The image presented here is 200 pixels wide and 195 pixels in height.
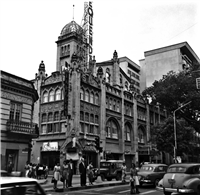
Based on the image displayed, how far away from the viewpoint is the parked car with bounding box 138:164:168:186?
64.6 ft

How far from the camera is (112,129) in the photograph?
44.2 metres

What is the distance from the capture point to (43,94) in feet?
133

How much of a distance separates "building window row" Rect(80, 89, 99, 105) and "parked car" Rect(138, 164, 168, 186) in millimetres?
19787

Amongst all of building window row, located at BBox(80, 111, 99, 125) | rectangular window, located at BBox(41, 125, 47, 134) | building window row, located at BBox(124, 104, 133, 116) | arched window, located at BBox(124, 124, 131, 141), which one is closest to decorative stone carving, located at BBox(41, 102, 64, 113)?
rectangular window, located at BBox(41, 125, 47, 134)

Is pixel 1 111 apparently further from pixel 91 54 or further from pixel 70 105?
pixel 91 54

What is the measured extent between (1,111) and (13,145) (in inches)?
122

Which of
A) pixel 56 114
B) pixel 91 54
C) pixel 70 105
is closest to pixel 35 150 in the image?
pixel 56 114

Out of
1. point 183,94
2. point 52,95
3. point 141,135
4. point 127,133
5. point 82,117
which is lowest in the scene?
point 127,133

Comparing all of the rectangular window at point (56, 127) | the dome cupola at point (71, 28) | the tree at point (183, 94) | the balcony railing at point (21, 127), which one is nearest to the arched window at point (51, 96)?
the rectangular window at point (56, 127)

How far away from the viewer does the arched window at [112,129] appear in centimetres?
4313

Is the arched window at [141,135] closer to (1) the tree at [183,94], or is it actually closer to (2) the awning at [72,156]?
(1) the tree at [183,94]

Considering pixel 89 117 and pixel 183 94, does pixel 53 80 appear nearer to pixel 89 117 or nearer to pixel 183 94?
pixel 89 117

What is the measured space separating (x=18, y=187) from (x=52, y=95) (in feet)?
115

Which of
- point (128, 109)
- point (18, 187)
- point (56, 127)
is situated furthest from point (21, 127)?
point (128, 109)
